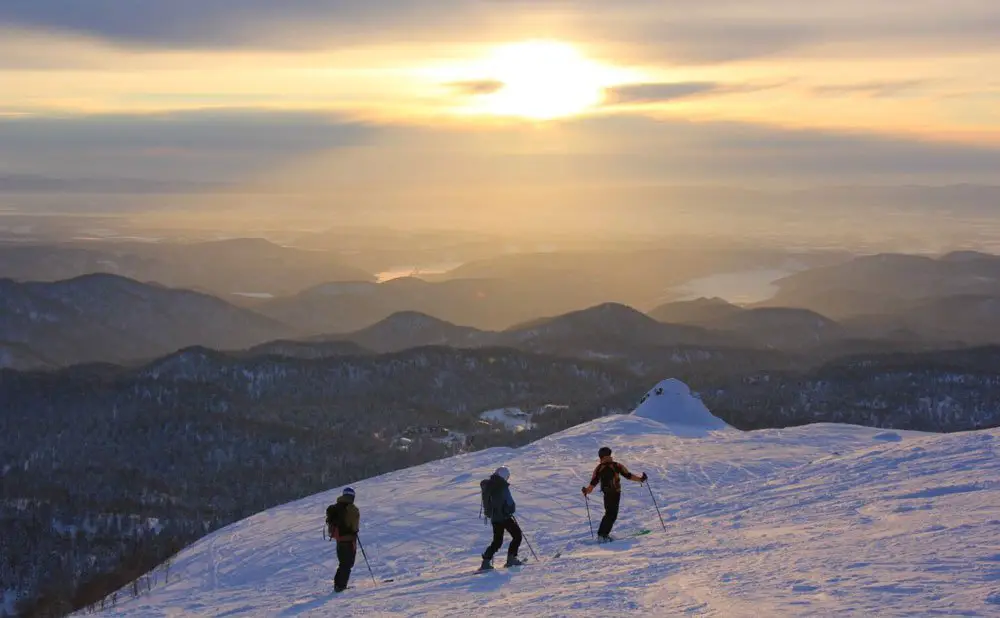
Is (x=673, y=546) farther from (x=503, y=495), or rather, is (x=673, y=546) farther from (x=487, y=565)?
(x=487, y=565)

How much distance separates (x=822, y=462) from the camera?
38188 millimetres

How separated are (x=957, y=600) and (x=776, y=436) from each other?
4384 centimetres

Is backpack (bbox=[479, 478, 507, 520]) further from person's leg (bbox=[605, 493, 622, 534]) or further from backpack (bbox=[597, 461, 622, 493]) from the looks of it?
person's leg (bbox=[605, 493, 622, 534])

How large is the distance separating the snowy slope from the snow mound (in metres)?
16.9

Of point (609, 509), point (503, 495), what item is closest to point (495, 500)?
point (503, 495)

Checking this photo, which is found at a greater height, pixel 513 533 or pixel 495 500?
pixel 495 500

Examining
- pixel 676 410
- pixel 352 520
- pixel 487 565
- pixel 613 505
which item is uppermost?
pixel 676 410

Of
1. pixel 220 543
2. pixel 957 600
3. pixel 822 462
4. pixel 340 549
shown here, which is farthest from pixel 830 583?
pixel 220 543

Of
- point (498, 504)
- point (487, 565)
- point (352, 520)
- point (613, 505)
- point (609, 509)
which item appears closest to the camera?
point (498, 504)

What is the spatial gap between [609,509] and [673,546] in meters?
2.97

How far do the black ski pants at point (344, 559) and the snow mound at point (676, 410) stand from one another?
4661 centimetres

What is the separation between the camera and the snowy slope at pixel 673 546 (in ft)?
56.7

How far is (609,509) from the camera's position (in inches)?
1062

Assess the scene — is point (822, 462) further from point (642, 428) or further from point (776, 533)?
point (642, 428)
